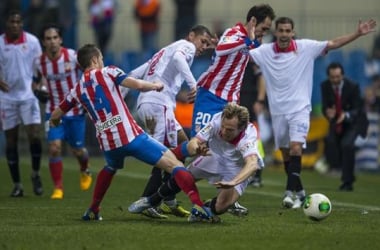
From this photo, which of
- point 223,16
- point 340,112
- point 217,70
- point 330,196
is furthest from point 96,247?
point 223,16

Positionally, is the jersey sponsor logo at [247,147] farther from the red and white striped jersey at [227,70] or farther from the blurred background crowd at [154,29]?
the blurred background crowd at [154,29]

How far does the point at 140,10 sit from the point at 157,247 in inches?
703

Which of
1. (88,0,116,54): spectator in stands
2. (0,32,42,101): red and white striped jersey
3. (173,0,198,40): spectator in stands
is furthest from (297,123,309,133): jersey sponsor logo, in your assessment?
(88,0,116,54): spectator in stands

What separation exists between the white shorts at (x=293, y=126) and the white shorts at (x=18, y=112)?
376 cm

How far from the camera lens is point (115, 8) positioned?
28.3m

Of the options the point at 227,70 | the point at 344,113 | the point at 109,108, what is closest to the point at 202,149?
the point at 109,108

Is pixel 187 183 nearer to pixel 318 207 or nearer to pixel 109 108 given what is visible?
pixel 109 108

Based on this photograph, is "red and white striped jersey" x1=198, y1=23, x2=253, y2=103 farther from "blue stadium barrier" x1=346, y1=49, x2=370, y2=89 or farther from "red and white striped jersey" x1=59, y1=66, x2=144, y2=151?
"blue stadium barrier" x1=346, y1=49, x2=370, y2=89

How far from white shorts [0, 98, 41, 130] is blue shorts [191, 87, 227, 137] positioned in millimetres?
3758

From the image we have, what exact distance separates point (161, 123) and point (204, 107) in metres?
0.56

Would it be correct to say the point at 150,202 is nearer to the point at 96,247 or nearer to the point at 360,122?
the point at 96,247

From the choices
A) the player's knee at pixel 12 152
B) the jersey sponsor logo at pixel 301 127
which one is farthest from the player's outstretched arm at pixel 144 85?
the player's knee at pixel 12 152

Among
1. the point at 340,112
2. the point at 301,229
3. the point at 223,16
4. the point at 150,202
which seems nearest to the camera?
the point at 301,229

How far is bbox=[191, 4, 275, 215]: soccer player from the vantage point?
14445 millimetres
